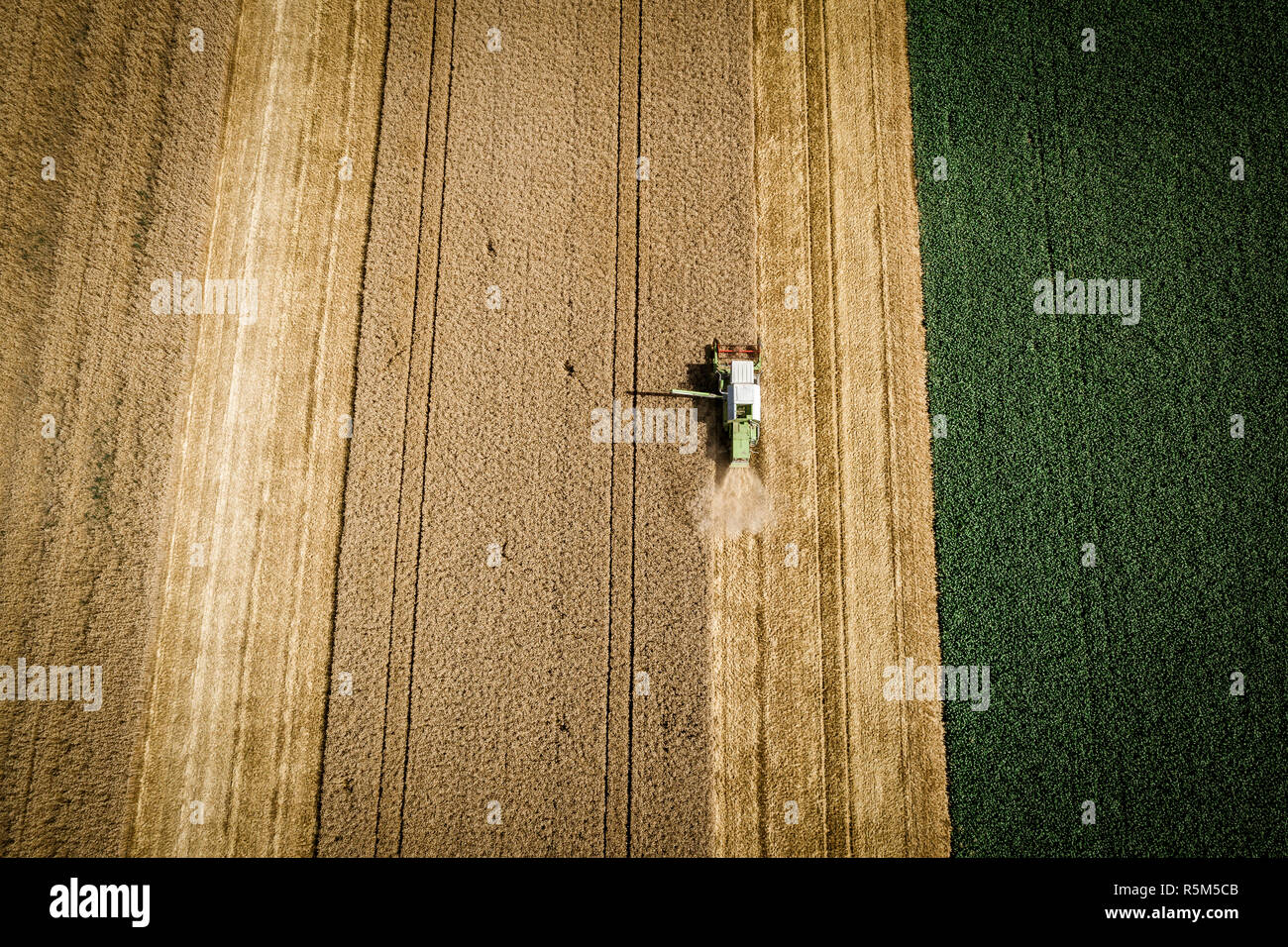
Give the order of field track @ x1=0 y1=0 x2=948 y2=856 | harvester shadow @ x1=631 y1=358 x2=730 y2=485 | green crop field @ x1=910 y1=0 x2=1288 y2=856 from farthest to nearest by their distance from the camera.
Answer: harvester shadow @ x1=631 y1=358 x2=730 y2=485
green crop field @ x1=910 y1=0 x2=1288 y2=856
field track @ x1=0 y1=0 x2=948 y2=856

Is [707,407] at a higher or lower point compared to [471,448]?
higher

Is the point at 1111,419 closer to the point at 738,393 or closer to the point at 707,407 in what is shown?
the point at 738,393

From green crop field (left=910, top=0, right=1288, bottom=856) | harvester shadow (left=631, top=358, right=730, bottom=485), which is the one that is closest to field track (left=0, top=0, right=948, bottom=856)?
harvester shadow (left=631, top=358, right=730, bottom=485)

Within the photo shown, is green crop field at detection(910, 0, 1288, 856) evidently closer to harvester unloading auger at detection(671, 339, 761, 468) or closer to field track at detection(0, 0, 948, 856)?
field track at detection(0, 0, 948, 856)

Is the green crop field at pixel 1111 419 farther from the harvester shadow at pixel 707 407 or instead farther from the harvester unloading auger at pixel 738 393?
the harvester shadow at pixel 707 407

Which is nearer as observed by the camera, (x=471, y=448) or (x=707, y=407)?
(x=471, y=448)

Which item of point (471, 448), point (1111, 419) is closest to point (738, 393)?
point (471, 448)

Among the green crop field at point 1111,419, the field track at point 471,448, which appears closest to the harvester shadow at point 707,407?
the field track at point 471,448
